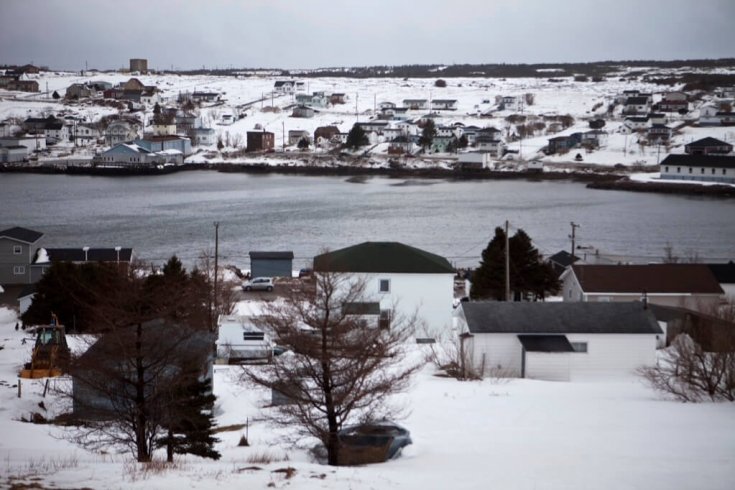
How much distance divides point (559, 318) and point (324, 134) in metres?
26.5

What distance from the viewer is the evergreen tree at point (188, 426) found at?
3.10m

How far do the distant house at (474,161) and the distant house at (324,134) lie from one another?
6375mm

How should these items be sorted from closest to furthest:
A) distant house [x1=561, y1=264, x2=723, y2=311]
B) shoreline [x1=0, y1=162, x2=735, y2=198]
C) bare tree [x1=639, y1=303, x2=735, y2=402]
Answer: bare tree [x1=639, y1=303, x2=735, y2=402] < distant house [x1=561, y1=264, x2=723, y2=311] < shoreline [x1=0, y1=162, x2=735, y2=198]

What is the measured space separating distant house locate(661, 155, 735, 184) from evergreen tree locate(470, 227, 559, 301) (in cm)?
1681

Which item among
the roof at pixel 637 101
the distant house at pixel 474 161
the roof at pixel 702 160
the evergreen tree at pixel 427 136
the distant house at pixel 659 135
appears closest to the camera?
the roof at pixel 702 160

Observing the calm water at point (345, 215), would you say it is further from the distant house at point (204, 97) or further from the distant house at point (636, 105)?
the distant house at point (204, 97)

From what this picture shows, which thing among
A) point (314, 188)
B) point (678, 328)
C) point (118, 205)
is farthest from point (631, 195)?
point (678, 328)

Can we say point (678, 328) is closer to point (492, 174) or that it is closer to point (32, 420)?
point (32, 420)

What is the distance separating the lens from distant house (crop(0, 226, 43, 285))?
9586 mm

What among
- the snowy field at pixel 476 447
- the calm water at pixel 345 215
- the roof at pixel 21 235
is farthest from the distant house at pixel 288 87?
the snowy field at pixel 476 447

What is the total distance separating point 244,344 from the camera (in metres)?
6.01

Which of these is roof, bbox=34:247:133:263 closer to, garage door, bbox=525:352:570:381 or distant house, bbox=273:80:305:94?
garage door, bbox=525:352:570:381

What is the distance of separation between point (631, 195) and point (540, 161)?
600cm

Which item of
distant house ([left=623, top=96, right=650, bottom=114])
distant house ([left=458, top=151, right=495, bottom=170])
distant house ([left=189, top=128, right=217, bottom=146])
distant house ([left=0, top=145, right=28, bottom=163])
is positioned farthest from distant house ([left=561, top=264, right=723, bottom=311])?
distant house ([left=189, top=128, right=217, bottom=146])
